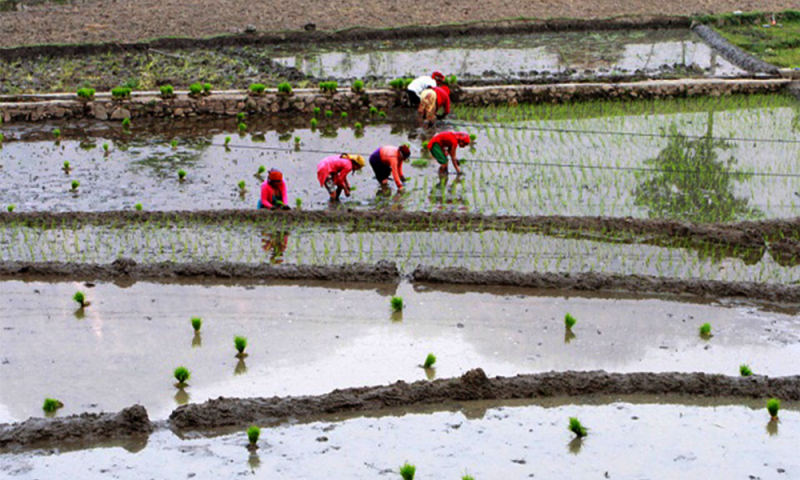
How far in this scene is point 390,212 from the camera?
12.0m

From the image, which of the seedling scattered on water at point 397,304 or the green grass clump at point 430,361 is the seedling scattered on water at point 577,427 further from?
the seedling scattered on water at point 397,304

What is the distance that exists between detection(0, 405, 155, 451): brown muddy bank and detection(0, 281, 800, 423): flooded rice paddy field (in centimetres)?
34

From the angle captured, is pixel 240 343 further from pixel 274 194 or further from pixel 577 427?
pixel 274 194

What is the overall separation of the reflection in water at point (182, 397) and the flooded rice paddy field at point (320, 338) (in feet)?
0.05

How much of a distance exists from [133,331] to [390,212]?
11.5 feet

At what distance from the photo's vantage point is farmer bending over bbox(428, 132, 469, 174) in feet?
43.7

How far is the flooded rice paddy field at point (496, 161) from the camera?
1247 cm

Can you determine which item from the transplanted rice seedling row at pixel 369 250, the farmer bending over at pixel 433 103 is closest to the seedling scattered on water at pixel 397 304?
the transplanted rice seedling row at pixel 369 250

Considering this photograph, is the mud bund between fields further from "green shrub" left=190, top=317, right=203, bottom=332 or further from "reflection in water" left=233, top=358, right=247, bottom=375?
"green shrub" left=190, top=317, right=203, bottom=332

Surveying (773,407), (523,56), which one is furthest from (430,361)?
(523,56)

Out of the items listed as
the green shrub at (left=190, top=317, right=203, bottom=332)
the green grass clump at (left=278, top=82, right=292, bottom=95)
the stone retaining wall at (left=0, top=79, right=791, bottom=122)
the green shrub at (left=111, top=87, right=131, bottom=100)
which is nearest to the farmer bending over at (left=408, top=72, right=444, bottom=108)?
the stone retaining wall at (left=0, top=79, right=791, bottom=122)

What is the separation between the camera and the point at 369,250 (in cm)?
1116

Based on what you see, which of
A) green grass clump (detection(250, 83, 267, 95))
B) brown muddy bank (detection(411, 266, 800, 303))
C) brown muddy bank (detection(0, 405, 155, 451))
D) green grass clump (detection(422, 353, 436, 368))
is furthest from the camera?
green grass clump (detection(250, 83, 267, 95))

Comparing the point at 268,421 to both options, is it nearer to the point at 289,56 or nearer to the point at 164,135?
the point at 164,135
